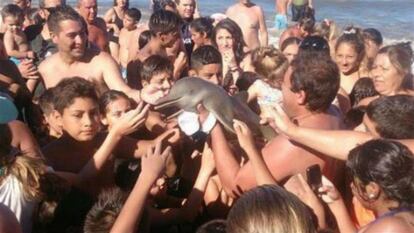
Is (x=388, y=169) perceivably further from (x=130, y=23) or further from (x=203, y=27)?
(x=130, y=23)

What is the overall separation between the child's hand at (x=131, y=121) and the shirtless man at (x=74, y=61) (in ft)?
4.77

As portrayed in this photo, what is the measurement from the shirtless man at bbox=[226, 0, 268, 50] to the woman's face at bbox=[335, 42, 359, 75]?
321cm

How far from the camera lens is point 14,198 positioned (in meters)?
3.10

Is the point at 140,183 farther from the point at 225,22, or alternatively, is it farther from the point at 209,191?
the point at 225,22

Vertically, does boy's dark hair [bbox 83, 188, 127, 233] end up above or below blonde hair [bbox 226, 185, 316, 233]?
below

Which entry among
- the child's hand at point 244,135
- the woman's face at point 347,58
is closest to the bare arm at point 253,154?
the child's hand at point 244,135

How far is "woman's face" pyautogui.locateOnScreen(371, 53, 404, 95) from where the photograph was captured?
4.97m

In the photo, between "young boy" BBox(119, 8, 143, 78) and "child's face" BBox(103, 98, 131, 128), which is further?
"young boy" BBox(119, 8, 143, 78)

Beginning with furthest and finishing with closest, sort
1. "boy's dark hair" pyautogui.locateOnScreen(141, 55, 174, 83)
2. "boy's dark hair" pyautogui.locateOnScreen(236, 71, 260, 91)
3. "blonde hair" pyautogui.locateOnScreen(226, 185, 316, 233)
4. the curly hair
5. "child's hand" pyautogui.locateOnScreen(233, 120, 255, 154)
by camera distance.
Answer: "boy's dark hair" pyautogui.locateOnScreen(236, 71, 260, 91)
"boy's dark hair" pyautogui.locateOnScreen(141, 55, 174, 83)
"child's hand" pyautogui.locateOnScreen(233, 120, 255, 154)
the curly hair
"blonde hair" pyautogui.locateOnScreen(226, 185, 316, 233)

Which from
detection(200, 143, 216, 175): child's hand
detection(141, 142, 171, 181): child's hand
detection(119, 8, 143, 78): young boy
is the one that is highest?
detection(141, 142, 171, 181): child's hand

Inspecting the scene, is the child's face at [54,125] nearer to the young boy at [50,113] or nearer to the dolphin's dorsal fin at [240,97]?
the young boy at [50,113]

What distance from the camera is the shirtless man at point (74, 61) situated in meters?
5.18

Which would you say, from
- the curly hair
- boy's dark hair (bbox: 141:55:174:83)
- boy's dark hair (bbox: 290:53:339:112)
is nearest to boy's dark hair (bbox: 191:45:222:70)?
boy's dark hair (bbox: 141:55:174:83)

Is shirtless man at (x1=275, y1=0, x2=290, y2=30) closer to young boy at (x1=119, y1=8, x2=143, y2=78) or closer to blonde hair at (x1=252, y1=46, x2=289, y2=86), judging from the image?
young boy at (x1=119, y1=8, x2=143, y2=78)
